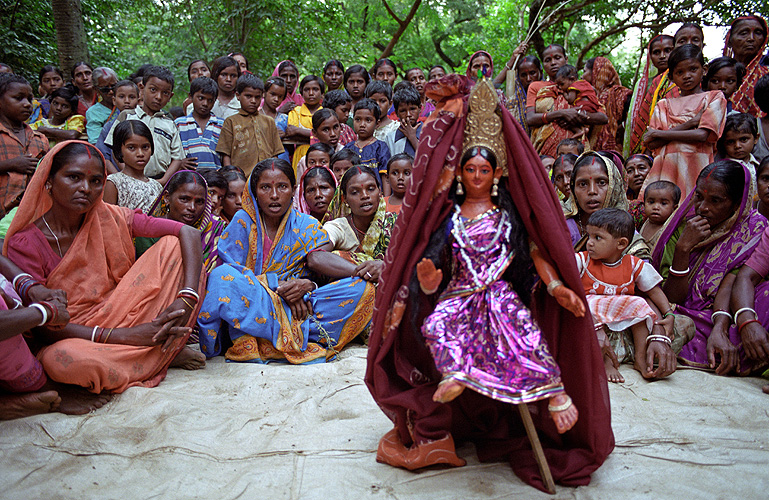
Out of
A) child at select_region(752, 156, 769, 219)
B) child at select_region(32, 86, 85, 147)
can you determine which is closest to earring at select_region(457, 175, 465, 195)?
child at select_region(752, 156, 769, 219)

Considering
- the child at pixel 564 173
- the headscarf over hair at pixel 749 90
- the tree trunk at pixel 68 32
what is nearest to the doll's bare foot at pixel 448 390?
the child at pixel 564 173

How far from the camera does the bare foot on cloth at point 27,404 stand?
297 centimetres

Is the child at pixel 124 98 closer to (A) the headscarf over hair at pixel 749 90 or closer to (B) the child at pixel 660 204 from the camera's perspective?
(B) the child at pixel 660 204

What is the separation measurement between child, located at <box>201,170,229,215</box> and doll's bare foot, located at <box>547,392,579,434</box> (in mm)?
3806

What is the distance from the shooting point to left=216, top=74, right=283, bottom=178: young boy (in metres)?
6.30

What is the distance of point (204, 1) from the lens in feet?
35.6

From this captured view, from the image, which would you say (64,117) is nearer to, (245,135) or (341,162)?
(245,135)

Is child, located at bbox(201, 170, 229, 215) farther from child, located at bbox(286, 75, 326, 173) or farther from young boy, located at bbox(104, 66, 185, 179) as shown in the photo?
child, located at bbox(286, 75, 326, 173)

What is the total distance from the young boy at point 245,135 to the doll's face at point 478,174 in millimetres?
4302

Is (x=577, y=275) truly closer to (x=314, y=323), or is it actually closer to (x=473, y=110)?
(x=473, y=110)

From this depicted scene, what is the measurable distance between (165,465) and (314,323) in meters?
1.88

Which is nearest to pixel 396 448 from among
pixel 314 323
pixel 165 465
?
pixel 165 465

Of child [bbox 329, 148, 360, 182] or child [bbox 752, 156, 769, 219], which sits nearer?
child [bbox 752, 156, 769, 219]

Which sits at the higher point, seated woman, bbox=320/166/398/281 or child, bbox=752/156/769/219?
child, bbox=752/156/769/219
